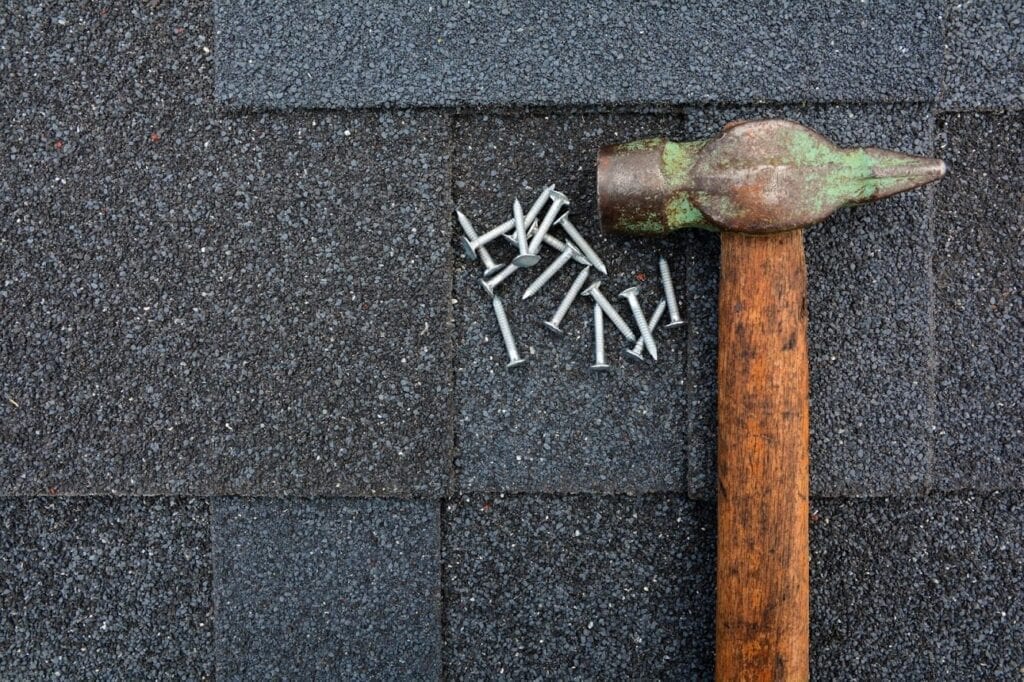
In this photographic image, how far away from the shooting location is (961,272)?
72.7 inches

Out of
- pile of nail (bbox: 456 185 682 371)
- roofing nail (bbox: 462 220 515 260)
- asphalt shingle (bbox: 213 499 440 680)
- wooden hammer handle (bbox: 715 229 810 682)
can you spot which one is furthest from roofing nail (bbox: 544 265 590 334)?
asphalt shingle (bbox: 213 499 440 680)

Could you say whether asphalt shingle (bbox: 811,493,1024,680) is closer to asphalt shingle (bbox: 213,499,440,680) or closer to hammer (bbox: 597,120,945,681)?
hammer (bbox: 597,120,945,681)

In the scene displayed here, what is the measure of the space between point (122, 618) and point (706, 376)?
5.19 ft

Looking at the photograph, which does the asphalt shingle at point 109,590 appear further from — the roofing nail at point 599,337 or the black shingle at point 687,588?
the roofing nail at point 599,337

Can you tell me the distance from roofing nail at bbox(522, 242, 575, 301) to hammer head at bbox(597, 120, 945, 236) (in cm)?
30

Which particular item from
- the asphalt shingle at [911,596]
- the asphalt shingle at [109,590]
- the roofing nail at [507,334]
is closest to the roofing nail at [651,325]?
the roofing nail at [507,334]

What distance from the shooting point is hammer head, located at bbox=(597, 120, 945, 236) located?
1.54 m

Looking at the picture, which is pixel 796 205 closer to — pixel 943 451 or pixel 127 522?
pixel 943 451

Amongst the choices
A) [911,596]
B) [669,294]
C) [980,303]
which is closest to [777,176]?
[669,294]

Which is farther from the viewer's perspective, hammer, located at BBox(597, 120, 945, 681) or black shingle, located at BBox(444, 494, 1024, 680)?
black shingle, located at BBox(444, 494, 1024, 680)

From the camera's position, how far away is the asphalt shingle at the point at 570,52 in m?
1.80

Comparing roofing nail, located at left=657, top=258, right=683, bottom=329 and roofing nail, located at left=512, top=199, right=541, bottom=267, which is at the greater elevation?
roofing nail, located at left=512, top=199, right=541, bottom=267

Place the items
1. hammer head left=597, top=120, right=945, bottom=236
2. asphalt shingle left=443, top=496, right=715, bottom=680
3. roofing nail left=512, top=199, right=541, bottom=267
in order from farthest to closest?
asphalt shingle left=443, top=496, right=715, bottom=680
roofing nail left=512, top=199, right=541, bottom=267
hammer head left=597, top=120, right=945, bottom=236

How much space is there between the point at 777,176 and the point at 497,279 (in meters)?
0.67
